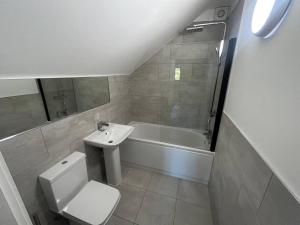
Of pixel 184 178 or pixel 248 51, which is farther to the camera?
pixel 184 178

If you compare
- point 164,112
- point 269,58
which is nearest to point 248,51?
point 269,58

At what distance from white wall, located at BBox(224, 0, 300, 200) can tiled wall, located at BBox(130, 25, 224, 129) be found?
3.73 ft

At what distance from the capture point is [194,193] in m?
1.71

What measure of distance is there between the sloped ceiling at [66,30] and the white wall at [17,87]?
5 cm

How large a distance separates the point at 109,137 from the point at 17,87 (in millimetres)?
987

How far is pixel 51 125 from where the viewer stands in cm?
112

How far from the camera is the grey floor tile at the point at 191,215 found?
4.56ft

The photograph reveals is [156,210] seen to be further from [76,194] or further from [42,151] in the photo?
[42,151]

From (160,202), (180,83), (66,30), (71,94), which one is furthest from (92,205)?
(180,83)

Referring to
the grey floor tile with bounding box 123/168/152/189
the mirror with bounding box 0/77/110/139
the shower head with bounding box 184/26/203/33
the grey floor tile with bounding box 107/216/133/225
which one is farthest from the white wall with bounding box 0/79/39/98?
the shower head with bounding box 184/26/203/33

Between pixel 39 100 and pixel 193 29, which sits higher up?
pixel 193 29

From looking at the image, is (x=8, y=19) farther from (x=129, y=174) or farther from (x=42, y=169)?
(x=129, y=174)

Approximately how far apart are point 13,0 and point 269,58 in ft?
4.04

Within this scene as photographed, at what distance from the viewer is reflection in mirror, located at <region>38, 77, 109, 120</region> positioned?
115 cm
